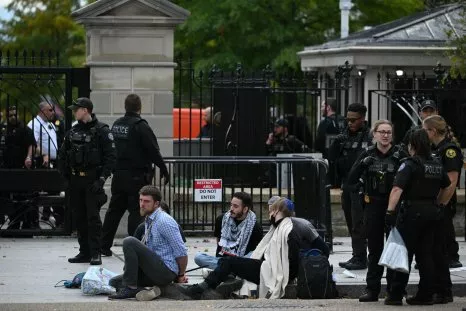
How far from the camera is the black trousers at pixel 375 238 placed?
1283cm

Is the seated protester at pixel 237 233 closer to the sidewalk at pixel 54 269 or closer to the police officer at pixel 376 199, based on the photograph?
the sidewalk at pixel 54 269

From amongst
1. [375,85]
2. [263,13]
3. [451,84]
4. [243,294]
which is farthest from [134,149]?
[263,13]

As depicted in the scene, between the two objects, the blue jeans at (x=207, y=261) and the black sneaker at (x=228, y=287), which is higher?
the blue jeans at (x=207, y=261)

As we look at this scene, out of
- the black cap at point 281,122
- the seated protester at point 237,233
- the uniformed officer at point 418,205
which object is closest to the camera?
the uniformed officer at point 418,205

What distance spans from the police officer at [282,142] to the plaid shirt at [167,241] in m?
7.64

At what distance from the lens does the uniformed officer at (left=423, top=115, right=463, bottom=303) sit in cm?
1277

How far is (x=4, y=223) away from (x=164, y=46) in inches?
129

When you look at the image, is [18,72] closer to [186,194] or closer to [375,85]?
[186,194]

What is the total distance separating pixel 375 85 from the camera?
77.8 ft

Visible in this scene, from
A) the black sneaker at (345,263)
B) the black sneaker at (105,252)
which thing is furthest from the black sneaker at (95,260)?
the black sneaker at (345,263)

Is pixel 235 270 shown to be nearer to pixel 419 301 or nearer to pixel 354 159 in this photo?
pixel 419 301

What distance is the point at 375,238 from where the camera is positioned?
12.9 meters

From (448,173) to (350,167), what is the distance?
5.86ft

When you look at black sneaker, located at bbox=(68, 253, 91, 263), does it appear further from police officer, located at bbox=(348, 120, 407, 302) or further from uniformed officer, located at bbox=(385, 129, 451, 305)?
uniformed officer, located at bbox=(385, 129, 451, 305)
